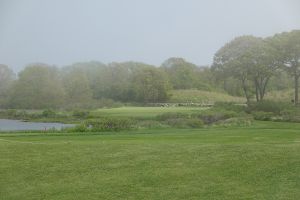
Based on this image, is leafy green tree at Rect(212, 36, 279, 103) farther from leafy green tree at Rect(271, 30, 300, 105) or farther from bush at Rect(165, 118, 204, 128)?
bush at Rect(165, 118, 204, 128)

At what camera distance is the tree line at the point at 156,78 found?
4928cm

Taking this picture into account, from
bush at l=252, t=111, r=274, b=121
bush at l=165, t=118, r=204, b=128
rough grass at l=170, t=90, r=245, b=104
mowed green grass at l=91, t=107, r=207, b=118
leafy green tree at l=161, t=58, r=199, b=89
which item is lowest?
bush at l=165, t=118, r=204, b=128

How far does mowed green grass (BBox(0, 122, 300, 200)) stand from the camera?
9383 millimetres

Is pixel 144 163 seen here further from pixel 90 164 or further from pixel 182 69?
pixel 182 69

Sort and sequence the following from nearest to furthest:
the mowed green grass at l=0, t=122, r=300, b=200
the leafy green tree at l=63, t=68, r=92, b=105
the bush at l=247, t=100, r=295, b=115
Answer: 1. the mowed green grass at l=0, t=122, r=300, b=200
2. the bush at l=247, t=100, r=295, b=115
3. the leafy green tree at l=63, t=68, r=92, b=105

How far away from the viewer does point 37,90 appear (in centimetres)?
6888

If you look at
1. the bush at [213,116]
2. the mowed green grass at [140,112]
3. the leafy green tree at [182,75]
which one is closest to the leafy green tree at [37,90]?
the mowed green grass at [140,112]

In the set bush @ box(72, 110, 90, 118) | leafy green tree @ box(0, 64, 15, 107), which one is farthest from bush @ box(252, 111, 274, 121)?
leafy green tree @ box(0, 64, 15, 107)

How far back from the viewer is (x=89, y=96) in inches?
2916

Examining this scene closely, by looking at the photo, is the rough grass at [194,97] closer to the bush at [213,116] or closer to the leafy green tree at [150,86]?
the leafy green tree at [150,86]

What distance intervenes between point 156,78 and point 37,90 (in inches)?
796

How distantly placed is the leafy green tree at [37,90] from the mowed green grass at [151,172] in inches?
2222

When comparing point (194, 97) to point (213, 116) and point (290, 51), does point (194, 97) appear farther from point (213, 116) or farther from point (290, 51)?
point (213, 116)

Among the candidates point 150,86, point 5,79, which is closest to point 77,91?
point 150,86
